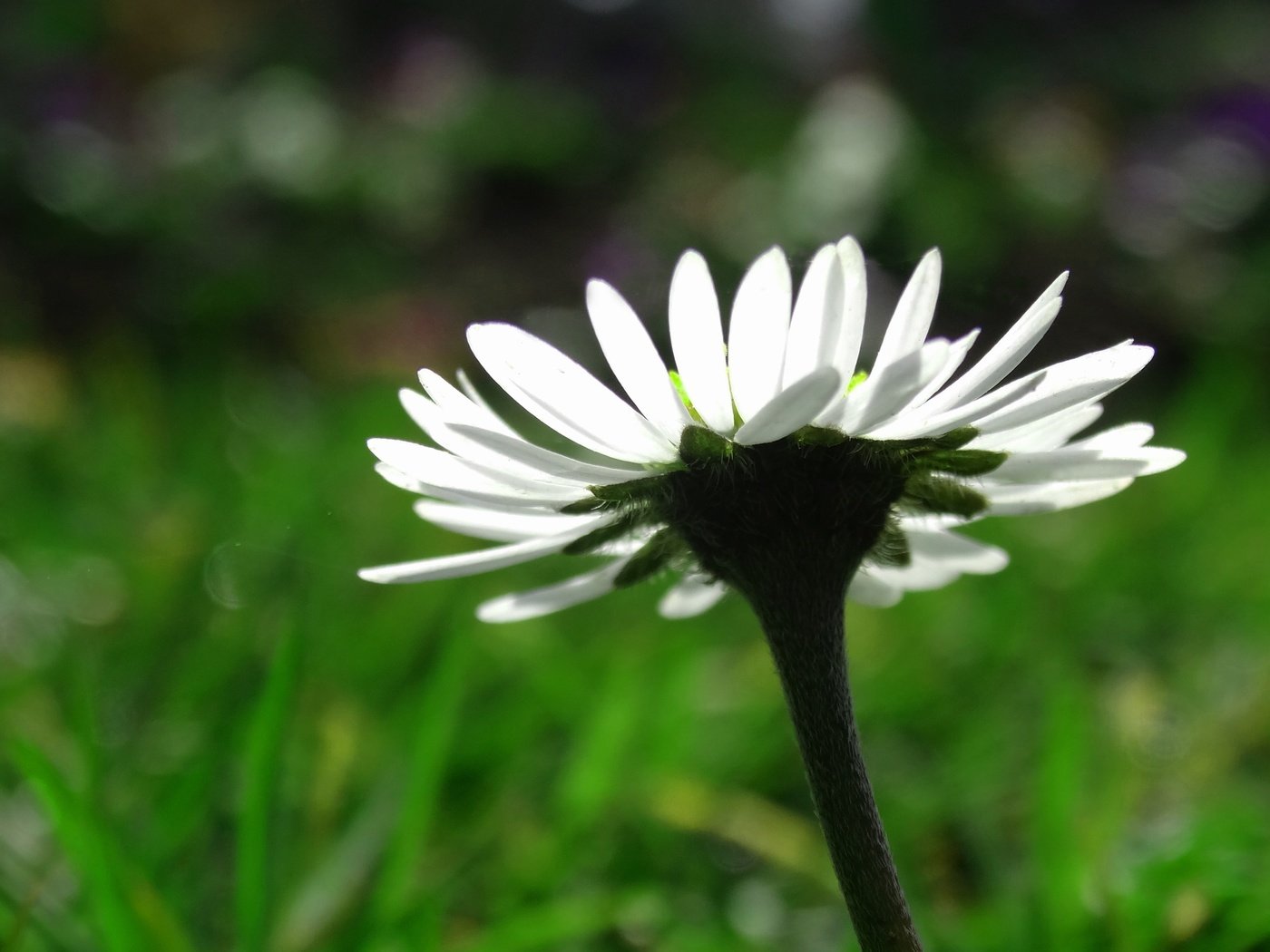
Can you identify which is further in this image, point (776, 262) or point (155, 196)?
point (155, 196)

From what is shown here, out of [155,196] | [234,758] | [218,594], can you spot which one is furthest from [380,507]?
[155,196]

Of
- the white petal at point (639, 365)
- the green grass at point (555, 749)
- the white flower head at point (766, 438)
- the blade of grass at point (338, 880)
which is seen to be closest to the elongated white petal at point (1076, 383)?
the white flower head at point (766, 438)

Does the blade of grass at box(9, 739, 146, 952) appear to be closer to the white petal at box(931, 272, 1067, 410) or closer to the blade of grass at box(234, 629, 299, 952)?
the blade of grass at box(234, 629, 299, 952)

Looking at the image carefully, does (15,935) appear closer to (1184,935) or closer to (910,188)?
(1184,935)

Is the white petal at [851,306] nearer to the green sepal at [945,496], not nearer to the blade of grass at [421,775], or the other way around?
the green sepal at [945,496]

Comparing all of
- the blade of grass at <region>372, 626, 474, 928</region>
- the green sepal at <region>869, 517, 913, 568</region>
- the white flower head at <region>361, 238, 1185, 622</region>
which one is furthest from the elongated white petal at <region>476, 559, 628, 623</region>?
the blade of grass at <region>372, 626, 474, 928</region>

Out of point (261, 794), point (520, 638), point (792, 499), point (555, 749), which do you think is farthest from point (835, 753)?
point (520, 638)

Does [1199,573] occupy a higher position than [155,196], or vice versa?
[155,196]
